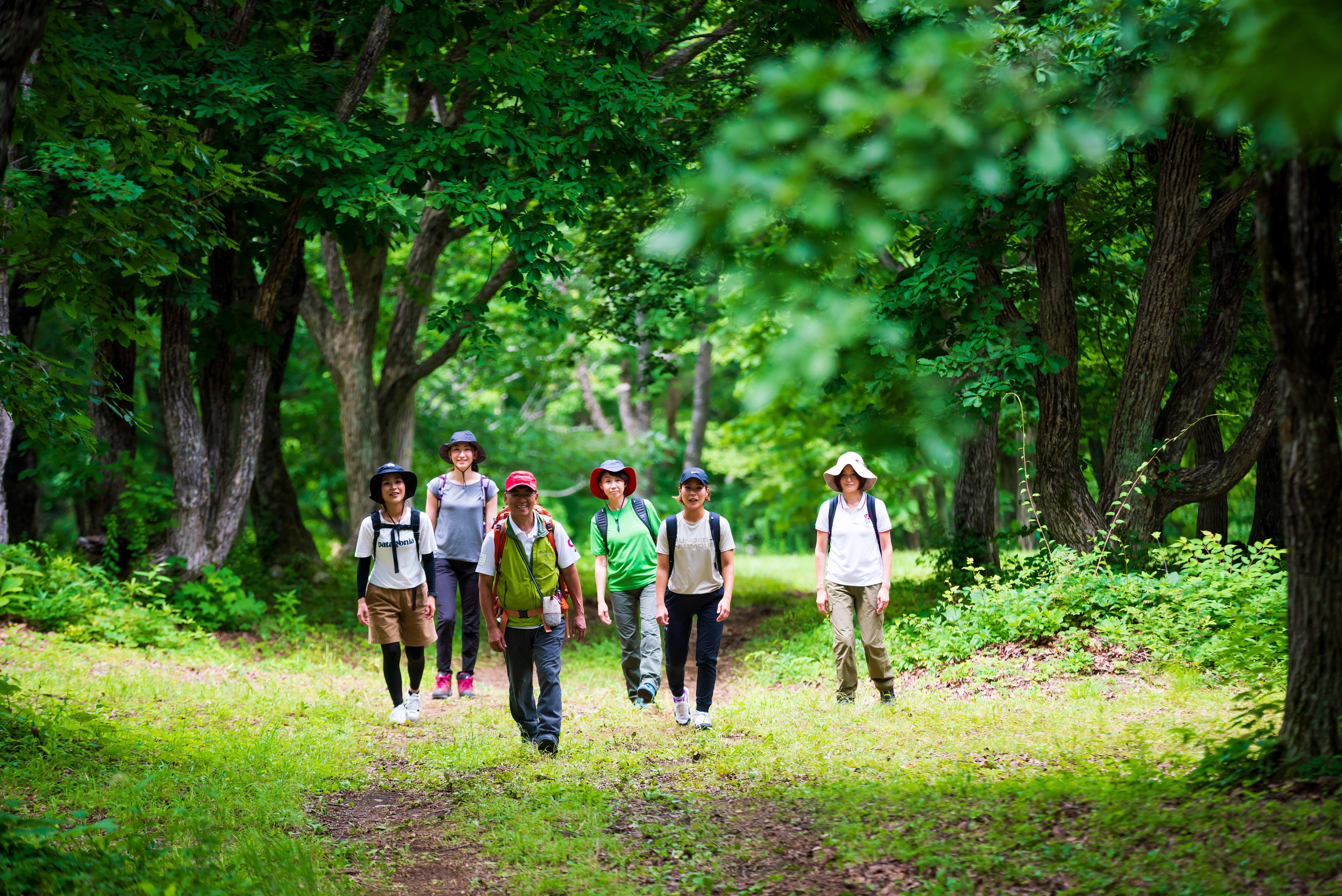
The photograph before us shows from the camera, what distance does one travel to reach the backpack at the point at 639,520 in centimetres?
887

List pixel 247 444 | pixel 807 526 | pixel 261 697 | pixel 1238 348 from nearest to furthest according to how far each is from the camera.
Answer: pixel 261 697 → pixel 1238 348 → pixel 247 444 → pixel 807 526

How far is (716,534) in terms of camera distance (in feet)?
26.0

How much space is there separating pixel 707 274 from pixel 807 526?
103 ft

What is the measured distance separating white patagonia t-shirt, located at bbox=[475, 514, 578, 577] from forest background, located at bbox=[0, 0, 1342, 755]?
2.20 metres

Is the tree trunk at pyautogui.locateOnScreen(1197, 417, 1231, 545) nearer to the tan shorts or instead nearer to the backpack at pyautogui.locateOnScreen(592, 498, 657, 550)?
the backpack at pyautogui.locateOnScreen(592, 498, 657, 550)

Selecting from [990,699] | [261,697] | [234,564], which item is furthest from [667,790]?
[234,564]

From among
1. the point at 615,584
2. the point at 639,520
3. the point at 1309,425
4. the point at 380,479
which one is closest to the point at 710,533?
the point at 639,520

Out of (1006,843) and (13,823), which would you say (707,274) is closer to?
(1006,843)

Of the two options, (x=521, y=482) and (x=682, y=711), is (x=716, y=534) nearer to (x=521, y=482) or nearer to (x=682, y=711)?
(x=682, y=711)

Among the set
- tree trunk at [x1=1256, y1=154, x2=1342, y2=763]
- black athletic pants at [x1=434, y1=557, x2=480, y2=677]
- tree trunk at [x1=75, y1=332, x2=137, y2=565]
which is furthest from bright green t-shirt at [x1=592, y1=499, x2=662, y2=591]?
tree trunk at [x1=75, y1=332, x2=137, y2=565]

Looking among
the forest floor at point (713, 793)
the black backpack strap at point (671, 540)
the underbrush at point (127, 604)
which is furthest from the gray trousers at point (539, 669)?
the underbrush at point (127, 604)

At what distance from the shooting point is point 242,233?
12.6 m

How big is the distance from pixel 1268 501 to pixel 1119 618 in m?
4.80

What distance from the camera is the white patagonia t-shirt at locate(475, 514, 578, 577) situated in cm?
717
